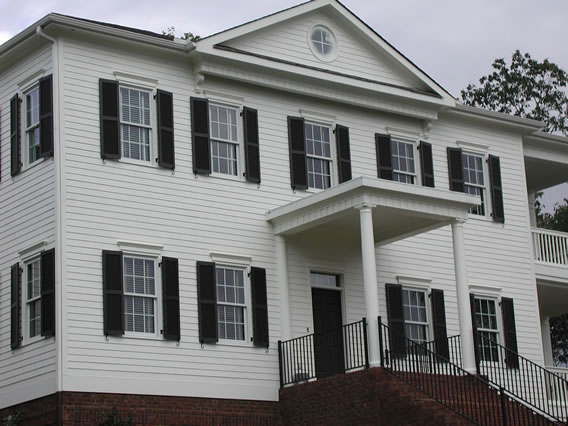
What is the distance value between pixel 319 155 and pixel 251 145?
1968 mm

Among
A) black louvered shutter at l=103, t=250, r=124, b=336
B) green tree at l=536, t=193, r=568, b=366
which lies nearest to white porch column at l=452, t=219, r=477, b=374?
black louvered shutter at l=103, t=250, r=124, b=336

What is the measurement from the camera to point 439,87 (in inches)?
1094

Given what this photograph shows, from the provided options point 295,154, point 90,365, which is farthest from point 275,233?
point 90,365

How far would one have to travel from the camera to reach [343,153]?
85.9 feet

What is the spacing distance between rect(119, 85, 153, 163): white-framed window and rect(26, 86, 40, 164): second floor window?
174cm

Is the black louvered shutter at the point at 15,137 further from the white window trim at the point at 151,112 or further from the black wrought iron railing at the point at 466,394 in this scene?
the black wrought iron railing at the point at 466,394

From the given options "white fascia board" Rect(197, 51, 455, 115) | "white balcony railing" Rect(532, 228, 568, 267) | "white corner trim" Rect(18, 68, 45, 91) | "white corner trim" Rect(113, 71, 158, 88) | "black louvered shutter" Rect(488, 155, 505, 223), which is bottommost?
"white balcony railing" Rect(532, 228, 568, 267)

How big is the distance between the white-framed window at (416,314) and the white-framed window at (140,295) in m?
6.55

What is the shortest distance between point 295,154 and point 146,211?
162 inches

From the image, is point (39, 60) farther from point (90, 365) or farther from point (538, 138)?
point (538, 138)

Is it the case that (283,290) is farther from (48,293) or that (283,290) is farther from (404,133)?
(404,133)

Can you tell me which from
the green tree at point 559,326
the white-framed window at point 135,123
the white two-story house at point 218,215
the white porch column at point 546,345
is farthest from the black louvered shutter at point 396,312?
the green tree at point 559,326

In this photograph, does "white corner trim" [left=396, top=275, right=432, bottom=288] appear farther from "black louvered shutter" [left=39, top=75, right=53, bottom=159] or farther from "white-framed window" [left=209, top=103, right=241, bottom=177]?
"black louvered shutter" [left=39, top=75, right=53, bottom=159]

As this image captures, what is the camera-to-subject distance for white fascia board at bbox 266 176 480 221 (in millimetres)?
22641
